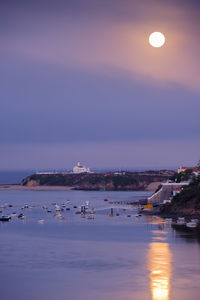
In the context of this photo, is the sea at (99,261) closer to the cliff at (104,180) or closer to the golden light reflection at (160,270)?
the golden light reflection at (160,270)

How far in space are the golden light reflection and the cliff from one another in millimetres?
109248

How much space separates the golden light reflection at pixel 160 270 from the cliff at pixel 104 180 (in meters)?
109

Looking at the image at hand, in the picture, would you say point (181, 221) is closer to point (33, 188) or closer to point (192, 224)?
point (192, 224)

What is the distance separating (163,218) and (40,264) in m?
28.2

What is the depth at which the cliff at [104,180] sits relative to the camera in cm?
15877

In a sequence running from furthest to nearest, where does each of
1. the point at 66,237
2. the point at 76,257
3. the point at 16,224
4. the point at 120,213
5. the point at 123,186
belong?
the point at 123,186 → the point at 120,213 → the point at 16,224 → the point at 66,237 → the point at 76,257

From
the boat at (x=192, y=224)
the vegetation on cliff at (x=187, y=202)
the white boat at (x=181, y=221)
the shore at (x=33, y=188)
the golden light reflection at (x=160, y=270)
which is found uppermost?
the shore at (x=33, y=188)

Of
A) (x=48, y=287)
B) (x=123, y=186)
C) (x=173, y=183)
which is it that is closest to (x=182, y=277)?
(x=48, y=287)

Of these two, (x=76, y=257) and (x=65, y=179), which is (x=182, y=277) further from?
(x=65, y=179)

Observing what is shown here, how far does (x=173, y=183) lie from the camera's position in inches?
3465

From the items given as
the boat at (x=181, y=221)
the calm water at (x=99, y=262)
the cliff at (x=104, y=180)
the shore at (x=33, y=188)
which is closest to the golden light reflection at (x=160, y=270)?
the calm water at (x=99, y=262)

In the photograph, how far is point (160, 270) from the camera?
36688 millimetres

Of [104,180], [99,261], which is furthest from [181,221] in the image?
[104,180]

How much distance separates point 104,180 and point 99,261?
12610 cm
